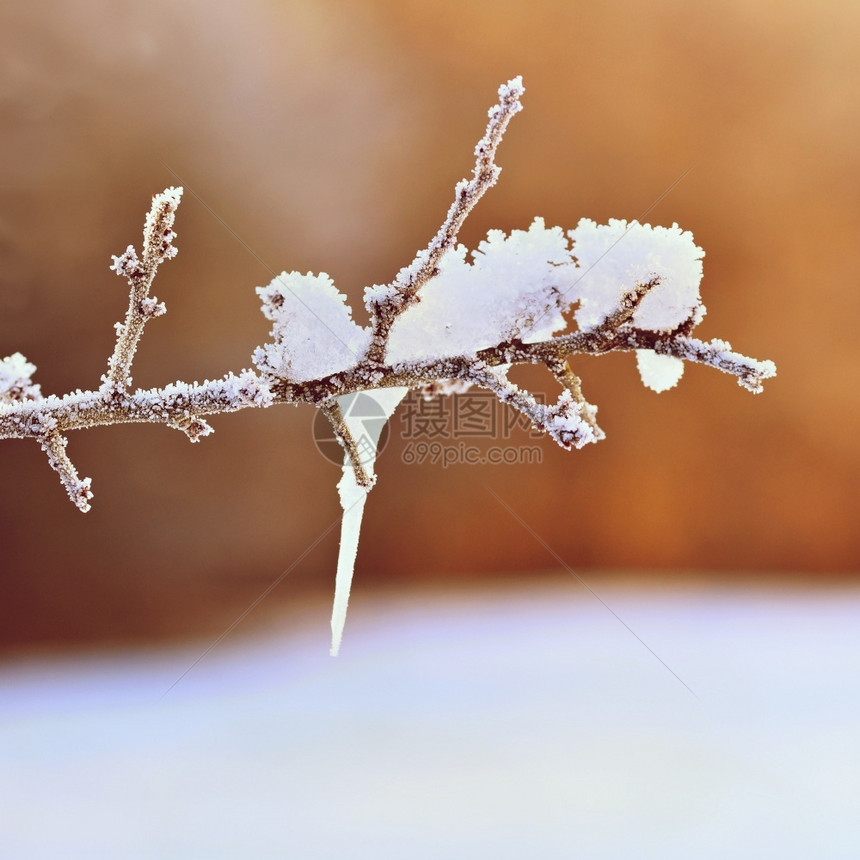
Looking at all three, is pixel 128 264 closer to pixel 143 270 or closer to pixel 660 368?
pixel 143 270

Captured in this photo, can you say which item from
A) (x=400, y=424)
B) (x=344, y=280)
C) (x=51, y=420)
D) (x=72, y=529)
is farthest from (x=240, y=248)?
(x=51, y=420)

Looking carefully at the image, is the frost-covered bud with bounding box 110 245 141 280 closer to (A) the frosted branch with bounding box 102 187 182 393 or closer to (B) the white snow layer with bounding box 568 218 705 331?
(A) the frosted branch with bounding box 102 187 182 393

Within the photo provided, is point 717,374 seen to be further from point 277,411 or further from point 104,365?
point 104,365

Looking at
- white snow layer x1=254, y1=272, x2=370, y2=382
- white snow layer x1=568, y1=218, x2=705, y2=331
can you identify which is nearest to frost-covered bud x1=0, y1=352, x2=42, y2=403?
white snow layer x1=254, y1=272, x2=370, y2=382

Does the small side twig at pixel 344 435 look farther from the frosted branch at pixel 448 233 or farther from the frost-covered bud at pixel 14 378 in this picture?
the frost-covered bud at pixel 14 378

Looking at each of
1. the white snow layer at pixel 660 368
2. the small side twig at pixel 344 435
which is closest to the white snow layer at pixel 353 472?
the small side twig at pixel 344 435

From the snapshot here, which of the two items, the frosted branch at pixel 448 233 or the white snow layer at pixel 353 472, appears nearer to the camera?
the frosted branch at pixel 448 233

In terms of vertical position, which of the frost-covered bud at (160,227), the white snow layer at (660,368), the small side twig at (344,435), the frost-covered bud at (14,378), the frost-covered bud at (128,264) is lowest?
the small side twig at (344,435)

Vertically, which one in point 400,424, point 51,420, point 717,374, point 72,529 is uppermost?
point 717,374
